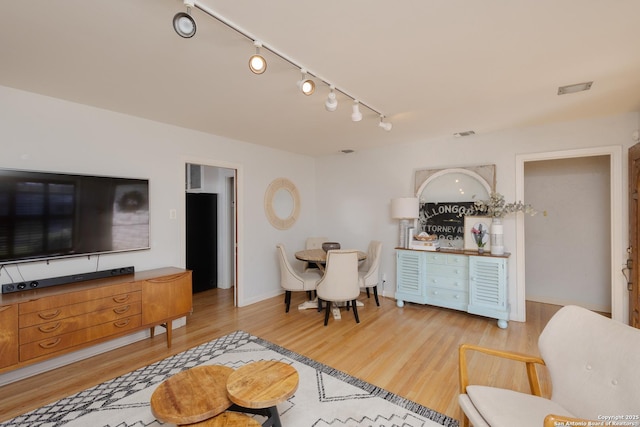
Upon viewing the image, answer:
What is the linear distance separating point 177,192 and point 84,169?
3.03ft

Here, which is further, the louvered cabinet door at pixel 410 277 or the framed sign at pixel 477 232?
the louvered cabinet door at pixel 410 277

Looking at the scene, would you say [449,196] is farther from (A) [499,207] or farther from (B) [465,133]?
(B) [465,133]

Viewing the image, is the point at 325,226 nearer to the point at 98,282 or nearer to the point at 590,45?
the point at 98,282

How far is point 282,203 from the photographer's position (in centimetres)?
498

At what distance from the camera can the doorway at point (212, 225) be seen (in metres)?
4.94

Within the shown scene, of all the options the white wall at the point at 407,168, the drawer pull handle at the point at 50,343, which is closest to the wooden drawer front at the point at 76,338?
the drawer pull handle at the point at 50,343

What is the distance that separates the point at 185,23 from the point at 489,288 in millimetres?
3937

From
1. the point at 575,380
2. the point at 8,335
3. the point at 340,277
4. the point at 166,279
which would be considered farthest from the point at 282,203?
the point at 575,380

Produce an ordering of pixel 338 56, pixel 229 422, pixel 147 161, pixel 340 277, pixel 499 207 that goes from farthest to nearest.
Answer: pixel 499 207 < pixel 340 277 < pixel 147 161 < pixel 338 56 < pixel 229 422

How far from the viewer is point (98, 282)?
263 cm

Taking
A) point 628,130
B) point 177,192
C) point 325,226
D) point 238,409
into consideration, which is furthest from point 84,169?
Answer: point 628,130

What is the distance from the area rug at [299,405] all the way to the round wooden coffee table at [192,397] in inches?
15.9

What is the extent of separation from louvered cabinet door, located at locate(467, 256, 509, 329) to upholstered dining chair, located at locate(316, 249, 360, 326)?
1.51 metres

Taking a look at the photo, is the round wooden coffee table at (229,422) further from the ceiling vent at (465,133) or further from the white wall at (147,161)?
the ceiling vent at (465,133)
